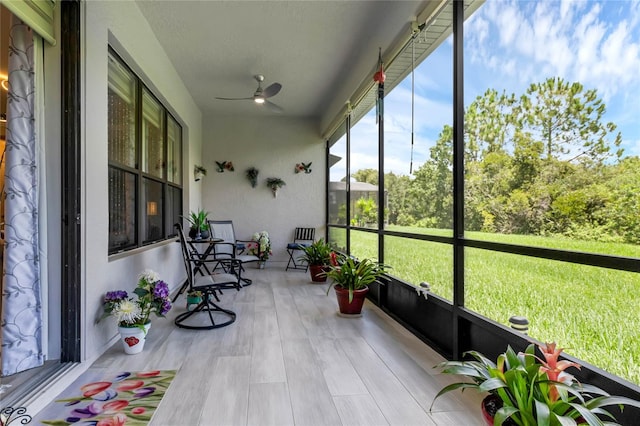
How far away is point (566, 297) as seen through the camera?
148 centimetres

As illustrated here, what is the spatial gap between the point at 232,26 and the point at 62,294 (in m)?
2.83

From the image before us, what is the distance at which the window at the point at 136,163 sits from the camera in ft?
9.10

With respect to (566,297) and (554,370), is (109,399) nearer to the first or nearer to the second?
(554,370)

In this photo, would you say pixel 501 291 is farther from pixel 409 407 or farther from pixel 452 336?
pixel 409 407

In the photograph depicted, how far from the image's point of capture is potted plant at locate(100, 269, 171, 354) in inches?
91.0

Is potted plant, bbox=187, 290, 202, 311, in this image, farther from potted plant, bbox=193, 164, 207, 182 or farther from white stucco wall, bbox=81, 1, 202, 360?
potted plant, bbox=193, 164, 207, 182

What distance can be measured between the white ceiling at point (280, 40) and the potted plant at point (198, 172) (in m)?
1.31

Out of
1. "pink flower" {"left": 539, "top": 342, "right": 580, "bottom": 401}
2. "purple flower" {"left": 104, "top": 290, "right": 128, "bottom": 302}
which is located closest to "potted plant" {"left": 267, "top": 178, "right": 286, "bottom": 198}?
"purple flower" {"left": 104, "top": 290, "right": 128, "bottom": 302}

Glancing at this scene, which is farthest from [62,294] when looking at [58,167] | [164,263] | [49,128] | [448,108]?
[448,108]

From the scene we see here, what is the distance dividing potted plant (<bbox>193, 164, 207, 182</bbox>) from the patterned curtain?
3.77 m

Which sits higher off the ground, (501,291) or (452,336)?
(501,291)

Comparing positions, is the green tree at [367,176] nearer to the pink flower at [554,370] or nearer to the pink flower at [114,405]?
the pink flower at [554,370]

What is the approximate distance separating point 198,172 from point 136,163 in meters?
2.70

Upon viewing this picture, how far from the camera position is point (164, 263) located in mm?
3963
